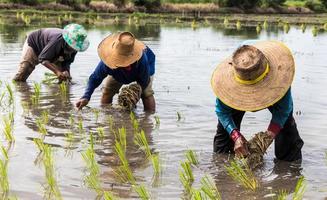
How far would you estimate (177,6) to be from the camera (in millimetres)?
41250

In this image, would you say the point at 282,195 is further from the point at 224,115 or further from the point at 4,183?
the point at 4,183

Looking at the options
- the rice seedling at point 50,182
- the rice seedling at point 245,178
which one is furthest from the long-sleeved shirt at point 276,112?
the rice seedling at point 50,182

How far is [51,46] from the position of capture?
7277 millimetres

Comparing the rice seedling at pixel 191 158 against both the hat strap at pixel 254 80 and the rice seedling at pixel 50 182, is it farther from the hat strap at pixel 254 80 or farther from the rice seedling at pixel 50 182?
the rice seedling at pixel 50 182

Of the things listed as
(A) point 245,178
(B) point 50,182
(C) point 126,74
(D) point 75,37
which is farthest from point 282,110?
(D) point 75,37

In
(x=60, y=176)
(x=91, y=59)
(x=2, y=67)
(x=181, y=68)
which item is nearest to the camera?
(x=60, y=176)

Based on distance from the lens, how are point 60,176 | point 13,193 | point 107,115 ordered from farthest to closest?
point 107,115 < point 60,176 < point 13,193

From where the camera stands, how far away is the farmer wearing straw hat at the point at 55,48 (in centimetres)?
705

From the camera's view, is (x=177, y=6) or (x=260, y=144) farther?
(x=177, y=6)

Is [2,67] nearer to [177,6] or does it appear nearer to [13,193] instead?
[13,193]

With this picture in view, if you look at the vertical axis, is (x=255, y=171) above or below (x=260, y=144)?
below

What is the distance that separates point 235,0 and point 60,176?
42.9 meters

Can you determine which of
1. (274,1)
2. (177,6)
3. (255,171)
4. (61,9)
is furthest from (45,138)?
(274,1)

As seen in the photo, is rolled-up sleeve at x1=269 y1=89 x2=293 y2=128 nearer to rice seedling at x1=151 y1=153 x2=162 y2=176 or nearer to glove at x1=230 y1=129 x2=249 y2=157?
glove at x1=230 y1=129 x2=249 y2=157
